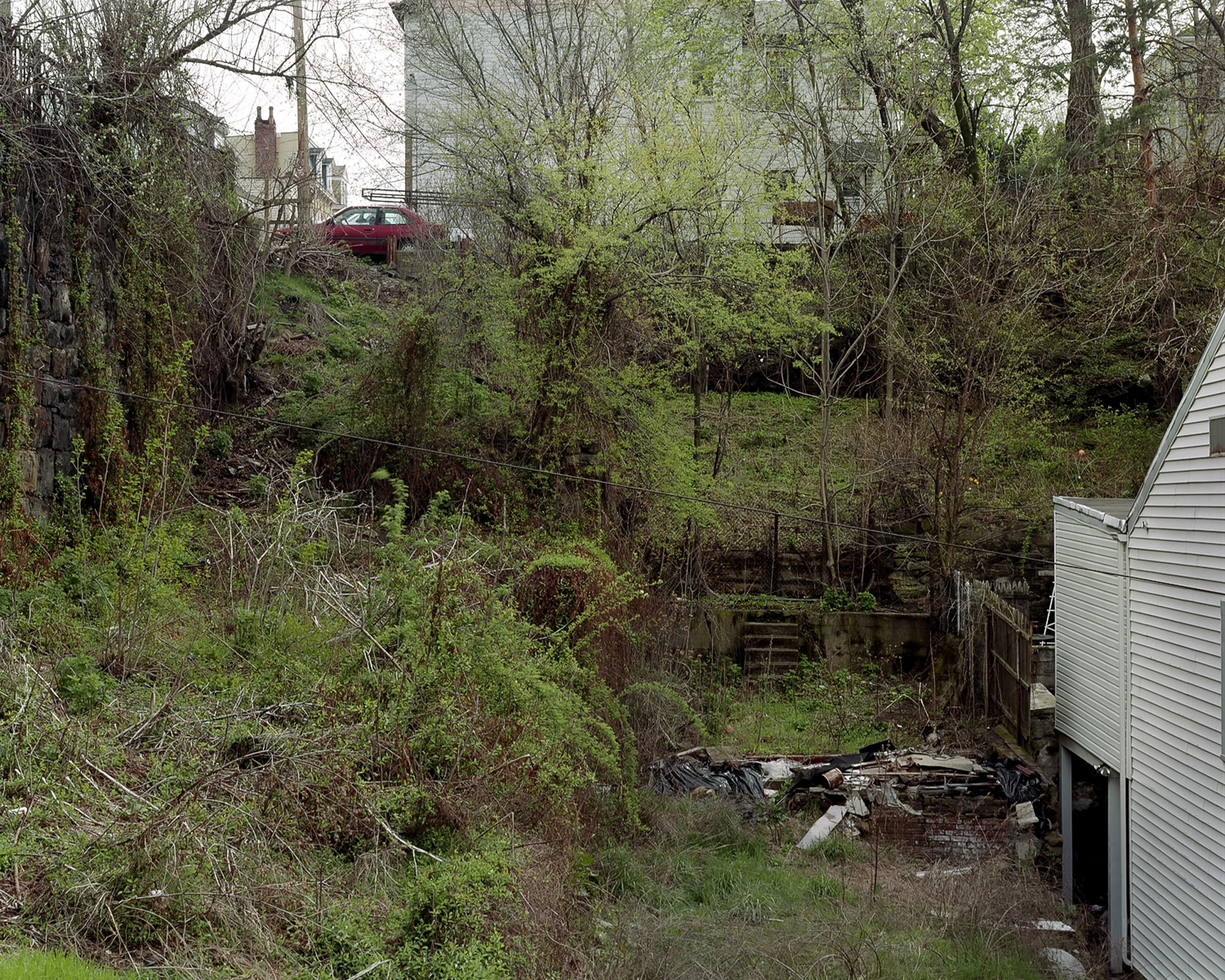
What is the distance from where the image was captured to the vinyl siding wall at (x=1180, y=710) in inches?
384

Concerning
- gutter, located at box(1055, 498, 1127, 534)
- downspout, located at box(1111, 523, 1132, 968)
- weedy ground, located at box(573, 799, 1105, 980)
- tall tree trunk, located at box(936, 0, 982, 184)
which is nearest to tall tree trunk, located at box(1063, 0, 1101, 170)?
tall tree trunk, located at box(936, 0, 982, 184)

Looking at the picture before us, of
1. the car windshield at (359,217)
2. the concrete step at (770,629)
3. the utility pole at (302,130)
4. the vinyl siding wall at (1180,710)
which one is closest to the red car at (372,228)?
the car windshield at (359,217)

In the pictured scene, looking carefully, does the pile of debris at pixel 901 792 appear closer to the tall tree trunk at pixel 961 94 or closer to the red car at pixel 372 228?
the tall tree trunk at pixel 961 94

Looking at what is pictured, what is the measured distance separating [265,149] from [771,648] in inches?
528

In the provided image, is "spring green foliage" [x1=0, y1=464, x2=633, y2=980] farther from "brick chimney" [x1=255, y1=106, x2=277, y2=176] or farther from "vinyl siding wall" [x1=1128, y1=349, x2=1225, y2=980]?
"brick chimney" [x1=255, y1=106, x2=277, y2=176]

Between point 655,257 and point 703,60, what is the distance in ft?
25.5

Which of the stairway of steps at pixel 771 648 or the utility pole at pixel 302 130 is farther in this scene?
the stairway of steps at pixel 771 648

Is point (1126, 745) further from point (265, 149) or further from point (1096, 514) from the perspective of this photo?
point (265, 149)

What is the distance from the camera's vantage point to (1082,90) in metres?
21.2

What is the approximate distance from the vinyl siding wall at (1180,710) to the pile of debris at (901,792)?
2.02 metres

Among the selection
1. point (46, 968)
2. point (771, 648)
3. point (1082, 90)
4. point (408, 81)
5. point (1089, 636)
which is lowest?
point (771, 648)

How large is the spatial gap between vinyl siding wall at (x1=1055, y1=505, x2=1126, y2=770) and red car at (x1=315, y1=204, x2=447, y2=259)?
52.6 feet

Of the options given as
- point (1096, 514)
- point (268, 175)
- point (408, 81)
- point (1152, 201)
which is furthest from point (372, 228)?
point (1096, 514)

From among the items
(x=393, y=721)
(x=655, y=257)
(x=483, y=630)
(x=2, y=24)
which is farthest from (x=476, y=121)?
(x=393, y=721)
